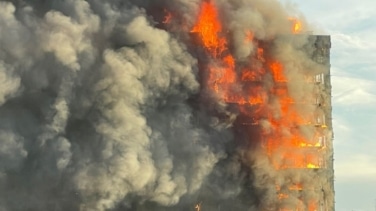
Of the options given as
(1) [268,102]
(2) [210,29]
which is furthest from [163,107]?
(1) [268,102]

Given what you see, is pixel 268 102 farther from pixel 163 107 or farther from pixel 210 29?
pixel 163 107

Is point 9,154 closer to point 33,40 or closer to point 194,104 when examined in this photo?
point 33,40

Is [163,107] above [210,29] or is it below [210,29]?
below

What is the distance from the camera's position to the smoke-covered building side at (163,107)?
1976 inches

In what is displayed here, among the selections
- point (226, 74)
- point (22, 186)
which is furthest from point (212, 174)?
point (22, 186)

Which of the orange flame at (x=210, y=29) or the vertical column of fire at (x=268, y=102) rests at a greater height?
the orange flame at (x=210, y=29)

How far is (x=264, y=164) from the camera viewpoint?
59.1 m

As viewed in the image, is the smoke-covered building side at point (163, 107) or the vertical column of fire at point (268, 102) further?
the vertical column of fire at point (268, 102)

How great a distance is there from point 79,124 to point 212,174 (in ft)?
42.7

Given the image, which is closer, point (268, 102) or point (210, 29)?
point (210, 29)

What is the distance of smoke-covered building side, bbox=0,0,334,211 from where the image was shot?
165ft

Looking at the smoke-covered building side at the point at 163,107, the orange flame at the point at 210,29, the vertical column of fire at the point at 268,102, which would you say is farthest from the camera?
the orange flame at the point at 210,29

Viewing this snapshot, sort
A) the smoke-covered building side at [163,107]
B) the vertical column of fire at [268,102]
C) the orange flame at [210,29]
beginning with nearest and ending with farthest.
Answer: the smoke-covered building side at [163,107], the vertical column of fire at [268,102], the orange flame at [210,29]

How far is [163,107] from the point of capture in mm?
56500
